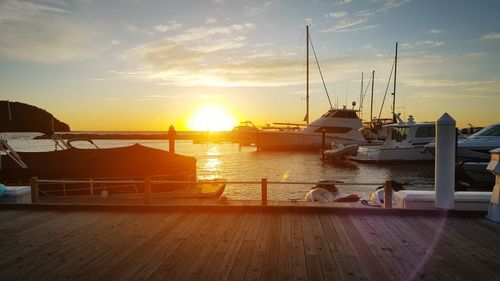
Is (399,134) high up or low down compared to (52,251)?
up

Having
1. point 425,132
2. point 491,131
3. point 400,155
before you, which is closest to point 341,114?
point 400,155

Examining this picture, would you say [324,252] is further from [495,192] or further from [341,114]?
[341,114]

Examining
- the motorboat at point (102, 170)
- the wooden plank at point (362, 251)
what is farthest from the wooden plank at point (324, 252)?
the motorboat at point (102, 170)

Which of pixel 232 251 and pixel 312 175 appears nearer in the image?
pixel 232 251

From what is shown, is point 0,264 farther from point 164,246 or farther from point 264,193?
point 264,193

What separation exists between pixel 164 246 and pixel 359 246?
112 inches

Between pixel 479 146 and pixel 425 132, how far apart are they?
33.2ft

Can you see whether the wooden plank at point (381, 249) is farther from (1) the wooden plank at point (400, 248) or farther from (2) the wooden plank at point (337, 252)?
(2) the wooden plank at point (337, 252)

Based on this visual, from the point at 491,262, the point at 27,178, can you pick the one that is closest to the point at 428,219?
the point at 491,262

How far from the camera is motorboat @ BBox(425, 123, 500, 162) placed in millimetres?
24688

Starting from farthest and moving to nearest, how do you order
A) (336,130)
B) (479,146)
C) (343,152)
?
(336,130) → (343,152) → (479,146)

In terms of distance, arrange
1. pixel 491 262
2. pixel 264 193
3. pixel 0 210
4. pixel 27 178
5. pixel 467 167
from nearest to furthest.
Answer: pixel 491 262
pixel 0 210
pixel 264 193
pixel 27 178
pixel 467 167

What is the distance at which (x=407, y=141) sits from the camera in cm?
3594

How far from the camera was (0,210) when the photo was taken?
7.99 meters
